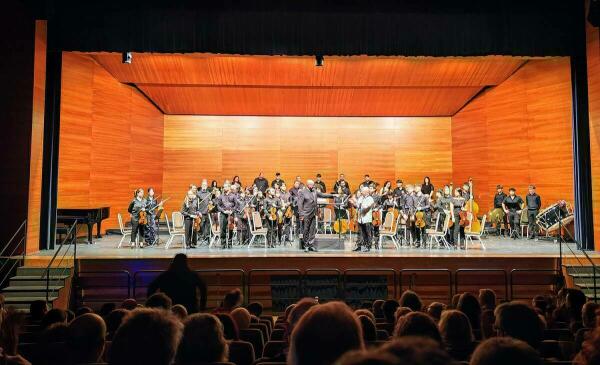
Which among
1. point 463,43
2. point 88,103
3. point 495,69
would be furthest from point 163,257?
point 495,69

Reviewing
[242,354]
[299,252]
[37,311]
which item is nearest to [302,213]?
[299,252]

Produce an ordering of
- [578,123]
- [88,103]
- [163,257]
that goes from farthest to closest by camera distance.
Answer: [88,103] → [578,123] → [163,257]

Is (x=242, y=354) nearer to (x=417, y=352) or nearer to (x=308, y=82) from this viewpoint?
(x=417, y=352)

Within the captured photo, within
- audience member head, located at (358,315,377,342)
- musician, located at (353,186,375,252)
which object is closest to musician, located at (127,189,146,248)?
musician, located at (353,186,375,252)

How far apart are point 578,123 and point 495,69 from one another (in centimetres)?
420

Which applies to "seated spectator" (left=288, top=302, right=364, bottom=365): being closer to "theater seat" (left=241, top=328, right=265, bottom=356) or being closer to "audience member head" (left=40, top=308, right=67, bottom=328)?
"theater seat" (left=241, top=328, right=265, bottom=356)

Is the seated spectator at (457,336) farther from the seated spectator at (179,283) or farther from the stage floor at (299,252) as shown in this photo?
the stage floor at (299,252)

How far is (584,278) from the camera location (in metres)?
8.00

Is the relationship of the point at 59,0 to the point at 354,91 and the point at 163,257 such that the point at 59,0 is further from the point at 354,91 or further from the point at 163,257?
the point at 354,91

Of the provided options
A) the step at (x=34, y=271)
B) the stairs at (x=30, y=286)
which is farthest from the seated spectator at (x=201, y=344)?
the step at (x=34, y=271)

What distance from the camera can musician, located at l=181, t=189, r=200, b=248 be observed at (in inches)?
401

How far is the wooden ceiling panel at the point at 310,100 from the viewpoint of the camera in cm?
1552

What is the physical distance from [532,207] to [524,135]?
104 inches

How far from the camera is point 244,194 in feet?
36.9
